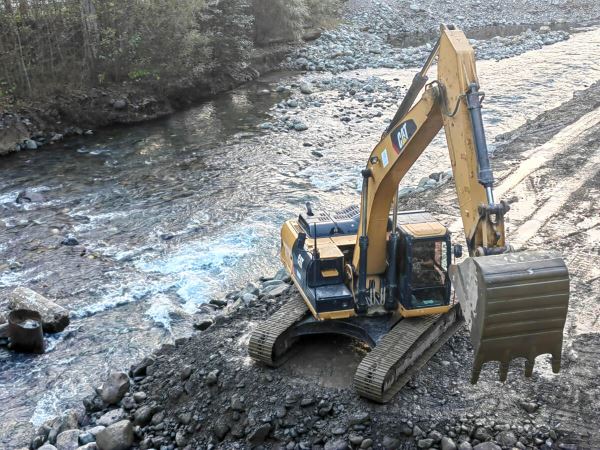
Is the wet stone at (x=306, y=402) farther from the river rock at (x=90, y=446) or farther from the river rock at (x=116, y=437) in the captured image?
the river rock at (x=90, y=446)

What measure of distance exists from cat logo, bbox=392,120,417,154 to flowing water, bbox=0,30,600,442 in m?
4.74

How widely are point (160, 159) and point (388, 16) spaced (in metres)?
24.7

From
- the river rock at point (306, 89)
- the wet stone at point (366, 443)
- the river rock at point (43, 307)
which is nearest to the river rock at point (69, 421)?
the river rock at point (43, 307)

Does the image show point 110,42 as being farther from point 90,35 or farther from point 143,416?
point 143,416

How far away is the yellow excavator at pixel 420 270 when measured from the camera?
494cm

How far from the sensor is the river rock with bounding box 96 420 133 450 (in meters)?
6.84

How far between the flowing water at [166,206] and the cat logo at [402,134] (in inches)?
187

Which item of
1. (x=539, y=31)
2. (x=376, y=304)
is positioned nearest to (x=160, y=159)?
(x=376, y=304)

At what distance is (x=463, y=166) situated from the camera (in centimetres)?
575

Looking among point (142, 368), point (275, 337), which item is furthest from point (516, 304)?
point (142, 368)

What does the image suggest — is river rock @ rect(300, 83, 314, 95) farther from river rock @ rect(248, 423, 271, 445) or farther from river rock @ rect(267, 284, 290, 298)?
river rock @ rect(248, 423, 271, 445)

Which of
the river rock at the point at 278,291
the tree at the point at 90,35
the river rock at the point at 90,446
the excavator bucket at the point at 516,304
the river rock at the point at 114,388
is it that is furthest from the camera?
the tree at the point at 90,35

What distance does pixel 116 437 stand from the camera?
22.5ft

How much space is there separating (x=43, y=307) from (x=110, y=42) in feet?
42.4
